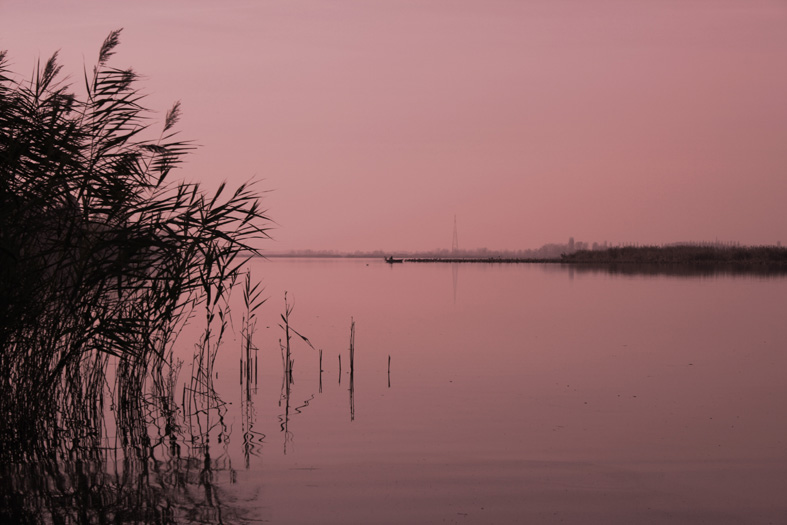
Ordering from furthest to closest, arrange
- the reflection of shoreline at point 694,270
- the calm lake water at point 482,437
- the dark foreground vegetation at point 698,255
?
1. the dark foreground vegetation at point 698,255
2. the reflection of shoreline at point 694,270
3. the calm lake water at point 482,437

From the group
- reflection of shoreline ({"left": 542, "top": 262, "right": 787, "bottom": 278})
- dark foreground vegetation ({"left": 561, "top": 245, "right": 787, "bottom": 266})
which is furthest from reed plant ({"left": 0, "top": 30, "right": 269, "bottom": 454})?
dark foreground vegetation ({"left": 561, "top": 245, "right": 787, "bottom": 266})

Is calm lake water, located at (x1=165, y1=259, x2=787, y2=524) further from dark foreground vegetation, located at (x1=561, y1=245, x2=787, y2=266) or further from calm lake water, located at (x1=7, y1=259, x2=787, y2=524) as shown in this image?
dark foreground vegetation, located at (x1=561, y1=245, x2=787, y2=266)

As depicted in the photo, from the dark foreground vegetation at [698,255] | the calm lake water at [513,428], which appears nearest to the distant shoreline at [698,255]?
the dark foreground vegetation at [698,255]

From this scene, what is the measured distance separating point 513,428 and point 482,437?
2.27 feet

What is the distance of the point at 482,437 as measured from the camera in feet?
30.5

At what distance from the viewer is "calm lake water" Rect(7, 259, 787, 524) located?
6.80 meters

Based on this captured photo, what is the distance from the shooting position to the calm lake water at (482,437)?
680 cm

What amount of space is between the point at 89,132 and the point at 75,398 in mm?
3307

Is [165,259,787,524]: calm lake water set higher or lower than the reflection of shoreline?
lower

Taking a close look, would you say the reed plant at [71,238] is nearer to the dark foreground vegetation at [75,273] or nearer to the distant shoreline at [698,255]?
the dark foreground vegetation at [75,273]

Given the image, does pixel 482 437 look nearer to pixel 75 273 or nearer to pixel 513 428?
pixel 513 428

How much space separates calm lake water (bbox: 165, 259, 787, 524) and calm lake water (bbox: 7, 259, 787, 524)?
35 millimetres

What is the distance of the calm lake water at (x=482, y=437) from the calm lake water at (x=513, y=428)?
0.11 feet

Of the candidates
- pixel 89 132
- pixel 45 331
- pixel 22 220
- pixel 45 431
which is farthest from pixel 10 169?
pixel 45 431
